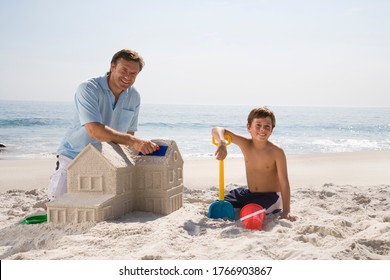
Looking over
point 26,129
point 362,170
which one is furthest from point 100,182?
point 26,129

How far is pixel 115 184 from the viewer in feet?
9.58

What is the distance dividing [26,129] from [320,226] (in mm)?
15372

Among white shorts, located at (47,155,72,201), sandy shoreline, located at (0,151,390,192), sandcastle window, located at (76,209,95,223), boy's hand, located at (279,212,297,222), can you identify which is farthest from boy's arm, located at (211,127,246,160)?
sandy shoreline, located at (0,151,390,192)

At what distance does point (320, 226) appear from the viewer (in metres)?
2.75

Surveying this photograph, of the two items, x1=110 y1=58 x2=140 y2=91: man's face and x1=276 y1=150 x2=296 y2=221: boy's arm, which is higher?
x1=110 y1=58 x2=140 y2=91: man's face

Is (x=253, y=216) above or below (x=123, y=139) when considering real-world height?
below

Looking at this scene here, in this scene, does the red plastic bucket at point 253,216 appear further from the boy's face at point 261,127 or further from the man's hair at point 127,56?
the man's hair at point 127,56

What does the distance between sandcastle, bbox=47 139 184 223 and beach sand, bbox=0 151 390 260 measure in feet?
0.28

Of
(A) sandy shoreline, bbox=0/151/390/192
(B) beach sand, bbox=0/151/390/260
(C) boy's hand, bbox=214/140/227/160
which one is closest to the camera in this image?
(B) beach sand, bbox=0/151/390/260

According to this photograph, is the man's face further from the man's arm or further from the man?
the man's arm

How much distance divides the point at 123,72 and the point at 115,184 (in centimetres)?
91

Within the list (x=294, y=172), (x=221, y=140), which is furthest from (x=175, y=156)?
(x=294, y=172)

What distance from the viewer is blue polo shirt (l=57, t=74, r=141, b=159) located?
3.28 metres

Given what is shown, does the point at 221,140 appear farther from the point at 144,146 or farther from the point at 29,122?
the point at 29,122
